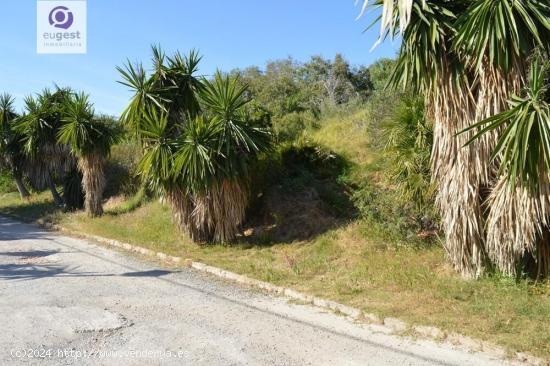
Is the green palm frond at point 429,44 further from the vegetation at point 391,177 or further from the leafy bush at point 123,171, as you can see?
the leafy bush at point 123,171

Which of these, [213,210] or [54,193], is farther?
[54,193]

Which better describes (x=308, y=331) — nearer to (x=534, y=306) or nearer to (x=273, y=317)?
(x=273, y=317)

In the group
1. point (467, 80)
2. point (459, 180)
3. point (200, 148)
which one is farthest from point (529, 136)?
point (200, 148)

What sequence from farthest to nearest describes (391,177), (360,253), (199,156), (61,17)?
(61,17) < (199,156) < (391,177) < (360,253)

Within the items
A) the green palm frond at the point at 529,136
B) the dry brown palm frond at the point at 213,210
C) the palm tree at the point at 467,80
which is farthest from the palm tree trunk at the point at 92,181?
the green palm frond at the point at 529,136

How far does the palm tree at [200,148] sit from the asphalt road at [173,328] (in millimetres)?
2498

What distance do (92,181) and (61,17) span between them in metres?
5.84

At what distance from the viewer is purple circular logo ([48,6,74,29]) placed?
47.6 ft

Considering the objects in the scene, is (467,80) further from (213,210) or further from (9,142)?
(9,142)

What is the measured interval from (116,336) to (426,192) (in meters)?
6.30

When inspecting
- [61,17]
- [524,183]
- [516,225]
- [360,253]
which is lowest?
[360,253]

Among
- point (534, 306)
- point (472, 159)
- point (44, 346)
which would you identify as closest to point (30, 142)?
point (44, 346)

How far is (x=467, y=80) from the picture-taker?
24.1ft

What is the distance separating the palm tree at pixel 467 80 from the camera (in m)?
6.55
